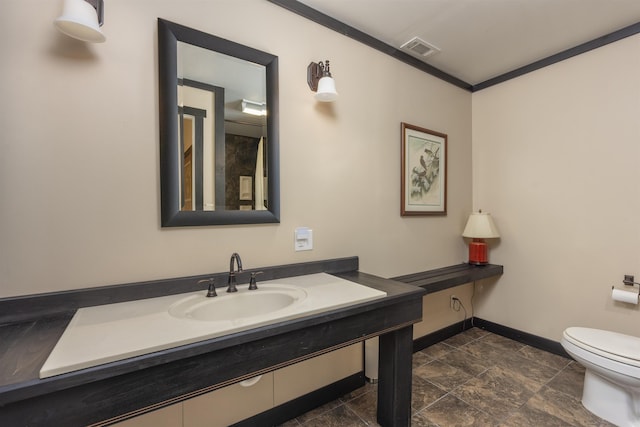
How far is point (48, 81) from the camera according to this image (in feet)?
3.63

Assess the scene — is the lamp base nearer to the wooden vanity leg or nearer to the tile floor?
the tile floor

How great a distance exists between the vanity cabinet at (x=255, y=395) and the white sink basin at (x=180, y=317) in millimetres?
326

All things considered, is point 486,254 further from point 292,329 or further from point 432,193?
point 292,329

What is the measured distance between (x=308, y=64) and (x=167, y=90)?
0.84 m

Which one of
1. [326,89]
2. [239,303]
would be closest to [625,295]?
[326,89]

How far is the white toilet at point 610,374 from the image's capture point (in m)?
1.50

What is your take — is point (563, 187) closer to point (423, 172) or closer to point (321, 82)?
point (423, 172)

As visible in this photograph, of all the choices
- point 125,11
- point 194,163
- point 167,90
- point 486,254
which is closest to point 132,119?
point 167,90

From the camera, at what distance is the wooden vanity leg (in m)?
1.45

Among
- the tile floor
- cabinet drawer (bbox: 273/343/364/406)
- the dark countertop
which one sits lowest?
the tile floor

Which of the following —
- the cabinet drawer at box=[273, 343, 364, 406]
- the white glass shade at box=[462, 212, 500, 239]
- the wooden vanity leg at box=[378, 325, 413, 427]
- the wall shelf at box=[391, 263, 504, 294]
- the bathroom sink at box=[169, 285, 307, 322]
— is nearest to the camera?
the bathroom sink at box=[169, 285, 307, 322]

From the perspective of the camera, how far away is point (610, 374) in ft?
5.08

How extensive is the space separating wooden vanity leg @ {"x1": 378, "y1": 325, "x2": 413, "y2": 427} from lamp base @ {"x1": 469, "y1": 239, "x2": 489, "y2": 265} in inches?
61.4

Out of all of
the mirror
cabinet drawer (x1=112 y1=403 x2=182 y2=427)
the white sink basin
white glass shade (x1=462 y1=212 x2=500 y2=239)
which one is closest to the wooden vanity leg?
the white sink basin
